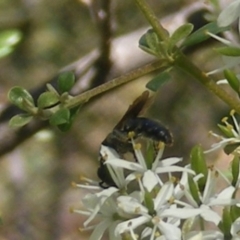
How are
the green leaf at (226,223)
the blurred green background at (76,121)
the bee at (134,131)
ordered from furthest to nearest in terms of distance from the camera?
the blurred green background at (76,121), the bee at (134,131), the green leaf at (226,223)

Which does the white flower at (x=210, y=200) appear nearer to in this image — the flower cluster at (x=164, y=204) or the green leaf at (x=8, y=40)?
the flower cluster at (x=164, y=204)

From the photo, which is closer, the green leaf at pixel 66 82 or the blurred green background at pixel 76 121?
the green leaf at pixel 66 82

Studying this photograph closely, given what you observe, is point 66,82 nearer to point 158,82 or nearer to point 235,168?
point 158,82

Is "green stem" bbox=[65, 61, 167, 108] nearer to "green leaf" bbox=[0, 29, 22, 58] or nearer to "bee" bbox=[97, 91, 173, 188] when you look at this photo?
"bee" bbox=[97, 91, 173, 188]

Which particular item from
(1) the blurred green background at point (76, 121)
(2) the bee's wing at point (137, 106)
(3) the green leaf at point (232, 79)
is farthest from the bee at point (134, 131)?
(1) the blurred green background at point (76, 121)

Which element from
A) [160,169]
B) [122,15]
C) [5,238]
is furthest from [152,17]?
[122,15]

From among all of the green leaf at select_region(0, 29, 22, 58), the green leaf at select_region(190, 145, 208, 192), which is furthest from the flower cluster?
the green leaf at select_region(0, 29, 22, 58)

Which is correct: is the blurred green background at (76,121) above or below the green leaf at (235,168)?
below
